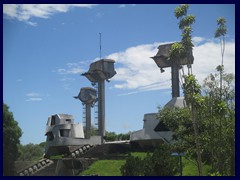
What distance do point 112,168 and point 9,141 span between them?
256 inches

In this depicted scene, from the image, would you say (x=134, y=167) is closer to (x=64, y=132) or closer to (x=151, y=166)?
(x=151, y=166)

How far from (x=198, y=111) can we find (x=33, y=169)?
357 inches

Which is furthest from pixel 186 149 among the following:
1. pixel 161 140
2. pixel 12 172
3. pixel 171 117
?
pixel 161 140

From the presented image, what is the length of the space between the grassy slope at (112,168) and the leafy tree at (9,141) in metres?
4.97

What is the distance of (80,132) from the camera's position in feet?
123

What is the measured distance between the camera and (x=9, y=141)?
724 inches

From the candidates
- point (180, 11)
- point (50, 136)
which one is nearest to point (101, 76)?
point (50, 136)

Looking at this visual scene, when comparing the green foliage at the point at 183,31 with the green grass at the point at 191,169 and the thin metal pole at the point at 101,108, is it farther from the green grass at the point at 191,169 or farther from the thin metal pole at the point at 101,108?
the thin metal pole at the point at 101,108

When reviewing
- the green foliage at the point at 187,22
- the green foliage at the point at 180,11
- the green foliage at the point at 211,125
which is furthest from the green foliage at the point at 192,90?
the green foliage at the point at 180,11

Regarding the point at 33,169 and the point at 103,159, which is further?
the point at 103,159

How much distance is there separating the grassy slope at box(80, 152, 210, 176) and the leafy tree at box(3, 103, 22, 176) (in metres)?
4.97

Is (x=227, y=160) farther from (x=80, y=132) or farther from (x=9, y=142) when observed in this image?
(x=80, y=132)

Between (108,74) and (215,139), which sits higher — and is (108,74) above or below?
above

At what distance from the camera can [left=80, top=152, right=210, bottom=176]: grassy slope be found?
2003 centimetres
